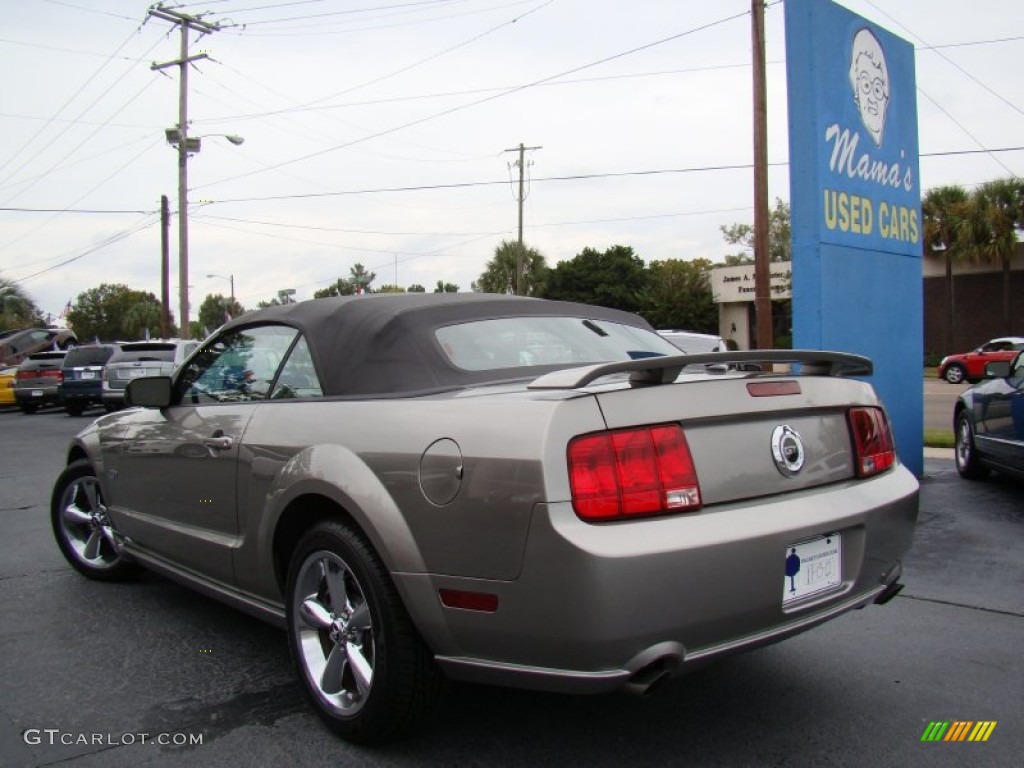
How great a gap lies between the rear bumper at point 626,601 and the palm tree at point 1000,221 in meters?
36.7

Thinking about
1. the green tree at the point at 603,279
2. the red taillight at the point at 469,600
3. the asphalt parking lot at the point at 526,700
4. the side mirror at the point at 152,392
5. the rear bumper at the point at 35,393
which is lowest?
the asphalt parking lot at the point at 526,700

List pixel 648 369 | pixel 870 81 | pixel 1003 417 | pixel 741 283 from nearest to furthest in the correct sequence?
pixel 648 369 → pixel 1003 417 → pixel 870 81 → pixel 741 283

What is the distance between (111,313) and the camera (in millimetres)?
88750

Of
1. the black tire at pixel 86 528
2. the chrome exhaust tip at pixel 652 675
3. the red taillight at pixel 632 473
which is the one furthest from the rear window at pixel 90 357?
the chrome exhaust tip at pixel 652 675

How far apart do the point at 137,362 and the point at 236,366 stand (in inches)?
579

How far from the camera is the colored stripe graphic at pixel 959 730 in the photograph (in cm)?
283

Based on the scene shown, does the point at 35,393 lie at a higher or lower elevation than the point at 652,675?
higher

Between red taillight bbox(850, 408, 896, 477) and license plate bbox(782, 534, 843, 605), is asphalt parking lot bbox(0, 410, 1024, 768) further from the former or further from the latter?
red taillight bbox(850, 408, 896, 477)

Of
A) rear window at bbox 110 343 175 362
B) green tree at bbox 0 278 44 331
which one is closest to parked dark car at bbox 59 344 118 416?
rear window at bbox 110 343 175 362

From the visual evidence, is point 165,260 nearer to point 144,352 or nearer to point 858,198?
point 144,352

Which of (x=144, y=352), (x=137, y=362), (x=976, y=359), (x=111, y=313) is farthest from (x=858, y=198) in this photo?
(x=111, y=313)

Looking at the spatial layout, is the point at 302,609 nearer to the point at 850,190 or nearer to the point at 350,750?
the point at 350,750

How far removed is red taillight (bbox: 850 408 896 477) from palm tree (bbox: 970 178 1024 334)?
3581 cm

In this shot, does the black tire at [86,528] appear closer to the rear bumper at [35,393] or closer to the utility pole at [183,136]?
the rear bumper at [35,393]
